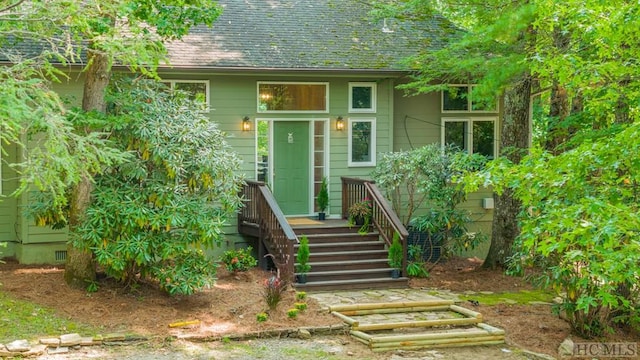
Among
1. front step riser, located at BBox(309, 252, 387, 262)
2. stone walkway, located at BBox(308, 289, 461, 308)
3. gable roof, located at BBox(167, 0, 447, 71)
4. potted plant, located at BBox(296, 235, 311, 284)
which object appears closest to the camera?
stone walkway, located at BBox(308, 289, 461, 308)

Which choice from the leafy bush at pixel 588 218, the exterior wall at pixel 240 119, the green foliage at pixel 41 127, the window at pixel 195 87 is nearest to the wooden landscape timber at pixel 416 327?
the leafy bush at pixel 588 218

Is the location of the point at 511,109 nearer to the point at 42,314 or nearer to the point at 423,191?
the point at 423,191

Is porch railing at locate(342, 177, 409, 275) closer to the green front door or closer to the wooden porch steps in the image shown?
the wooden porch steps

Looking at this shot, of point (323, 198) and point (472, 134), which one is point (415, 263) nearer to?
point (323, 198)

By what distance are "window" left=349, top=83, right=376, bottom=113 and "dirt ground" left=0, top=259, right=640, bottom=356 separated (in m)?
4.45

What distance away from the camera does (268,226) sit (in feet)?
41.8

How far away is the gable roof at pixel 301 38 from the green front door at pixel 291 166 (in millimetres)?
1356

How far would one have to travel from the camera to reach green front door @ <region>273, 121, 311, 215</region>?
1450 centimetres

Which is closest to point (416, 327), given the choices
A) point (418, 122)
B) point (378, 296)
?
point (378, 296)

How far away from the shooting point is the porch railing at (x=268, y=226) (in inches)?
466

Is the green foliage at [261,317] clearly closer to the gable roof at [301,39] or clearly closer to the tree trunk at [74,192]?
the tree trunk at [74,192]

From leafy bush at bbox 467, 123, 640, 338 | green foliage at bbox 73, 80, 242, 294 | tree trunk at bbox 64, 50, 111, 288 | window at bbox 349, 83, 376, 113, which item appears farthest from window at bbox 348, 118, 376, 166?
tree trunk at bbox 64, 50, 111, 288

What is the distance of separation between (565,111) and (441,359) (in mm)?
8476

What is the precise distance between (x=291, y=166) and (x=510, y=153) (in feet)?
13.7
